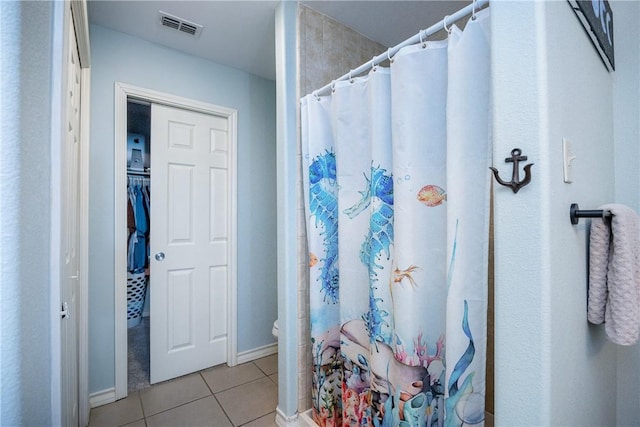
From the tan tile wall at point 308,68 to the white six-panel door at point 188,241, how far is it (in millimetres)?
994

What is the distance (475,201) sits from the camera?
3.07ft

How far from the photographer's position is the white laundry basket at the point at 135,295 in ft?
9.68

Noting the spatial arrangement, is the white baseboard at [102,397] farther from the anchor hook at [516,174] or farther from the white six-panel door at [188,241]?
the anchor hook at [516,174]

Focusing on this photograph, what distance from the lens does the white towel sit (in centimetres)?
76

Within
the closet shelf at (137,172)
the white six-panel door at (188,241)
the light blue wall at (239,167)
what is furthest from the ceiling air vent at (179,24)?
the closet shelf at (137,172)

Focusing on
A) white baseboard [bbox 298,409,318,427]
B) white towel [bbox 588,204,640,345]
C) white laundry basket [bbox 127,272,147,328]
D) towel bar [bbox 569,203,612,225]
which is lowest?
white baseboard [bbox 298,409,318,427]

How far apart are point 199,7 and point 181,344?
92.0 inches

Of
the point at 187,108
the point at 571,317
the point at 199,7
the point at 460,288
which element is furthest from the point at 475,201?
the point at 187,108

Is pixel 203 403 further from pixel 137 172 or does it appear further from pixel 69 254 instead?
pixel 137 172

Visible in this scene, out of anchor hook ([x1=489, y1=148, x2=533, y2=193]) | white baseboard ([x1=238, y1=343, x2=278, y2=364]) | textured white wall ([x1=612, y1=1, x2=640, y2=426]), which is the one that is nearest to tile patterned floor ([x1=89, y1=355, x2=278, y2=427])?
white baseboard ([x1=238, y1=343, x2=278, y2=364])

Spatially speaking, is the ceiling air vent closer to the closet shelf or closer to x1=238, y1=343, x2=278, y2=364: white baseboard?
the closet shelf

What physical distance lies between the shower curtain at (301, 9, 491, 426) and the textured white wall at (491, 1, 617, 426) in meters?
0.22

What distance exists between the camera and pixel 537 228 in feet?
2.07

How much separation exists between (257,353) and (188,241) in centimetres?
114
